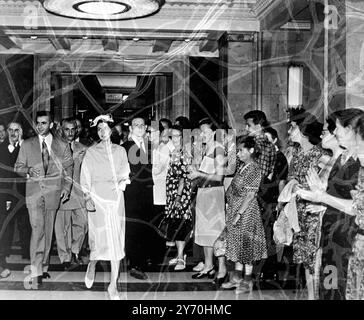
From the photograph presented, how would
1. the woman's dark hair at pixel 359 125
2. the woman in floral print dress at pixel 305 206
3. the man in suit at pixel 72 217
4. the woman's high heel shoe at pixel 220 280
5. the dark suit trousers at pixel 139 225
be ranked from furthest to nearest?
the man in suit at pixel 72 217
the dark suit trousers at pixel 139 225
the woman's high heel shoe at pixel 220 280
the woman in floral print dress at pixel 305 206
the woman's dark hair at pixel 359 125

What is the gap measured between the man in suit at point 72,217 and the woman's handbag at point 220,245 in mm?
1240

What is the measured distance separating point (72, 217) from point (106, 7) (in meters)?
1.91

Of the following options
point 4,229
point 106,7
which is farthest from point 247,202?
point 4,229

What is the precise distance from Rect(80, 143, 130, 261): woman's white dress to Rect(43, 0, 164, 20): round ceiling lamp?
1.46m

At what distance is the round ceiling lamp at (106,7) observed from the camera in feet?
15.8

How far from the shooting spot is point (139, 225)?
4574 mm

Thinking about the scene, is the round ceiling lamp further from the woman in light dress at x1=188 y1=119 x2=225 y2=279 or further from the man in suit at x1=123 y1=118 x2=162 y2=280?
the woman in light dress at x1=188 y1=119 x2=225 y2=279

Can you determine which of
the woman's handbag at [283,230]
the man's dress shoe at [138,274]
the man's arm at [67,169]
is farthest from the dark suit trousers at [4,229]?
the woman's handbag at [283,230]

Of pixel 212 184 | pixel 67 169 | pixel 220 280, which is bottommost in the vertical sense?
pixel 220 280

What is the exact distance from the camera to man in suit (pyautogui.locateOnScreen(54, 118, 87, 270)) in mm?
4914

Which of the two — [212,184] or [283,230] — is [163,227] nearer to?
[212,184]

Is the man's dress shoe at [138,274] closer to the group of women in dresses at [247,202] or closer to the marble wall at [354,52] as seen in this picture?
the group of women in dresses at [247,202]

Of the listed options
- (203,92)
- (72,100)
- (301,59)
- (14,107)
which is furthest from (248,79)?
(14,107)
